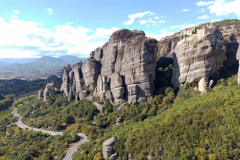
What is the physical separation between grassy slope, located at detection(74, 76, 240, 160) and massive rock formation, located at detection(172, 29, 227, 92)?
869cm

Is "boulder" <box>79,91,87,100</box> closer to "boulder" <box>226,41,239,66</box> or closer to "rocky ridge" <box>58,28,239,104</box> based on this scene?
"rocky ridge" <box>58,28,239,104</box>

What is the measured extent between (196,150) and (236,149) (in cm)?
371

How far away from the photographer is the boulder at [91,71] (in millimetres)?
50156

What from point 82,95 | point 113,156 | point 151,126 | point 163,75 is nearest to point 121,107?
point 163,75

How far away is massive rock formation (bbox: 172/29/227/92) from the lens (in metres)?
30.0

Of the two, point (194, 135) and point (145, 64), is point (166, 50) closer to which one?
point (145, 64)

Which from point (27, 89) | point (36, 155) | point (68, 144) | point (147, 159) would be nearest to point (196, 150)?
point (147, 159)

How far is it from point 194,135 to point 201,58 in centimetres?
1748

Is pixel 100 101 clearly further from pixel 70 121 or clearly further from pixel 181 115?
pixel 181 115

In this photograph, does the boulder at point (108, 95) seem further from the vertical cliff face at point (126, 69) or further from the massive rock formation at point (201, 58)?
the massive rock formation at point (201, 58)

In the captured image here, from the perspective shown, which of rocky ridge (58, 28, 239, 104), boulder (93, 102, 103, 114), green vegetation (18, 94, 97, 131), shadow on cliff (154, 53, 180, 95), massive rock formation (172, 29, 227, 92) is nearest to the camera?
massive rock formation (172, 29, 227, 92)

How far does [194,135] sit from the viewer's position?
739 inches

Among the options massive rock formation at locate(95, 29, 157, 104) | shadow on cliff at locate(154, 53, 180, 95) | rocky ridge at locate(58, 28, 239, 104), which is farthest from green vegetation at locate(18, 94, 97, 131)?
shadow on cliff at locate(154, 53, 180, 95)

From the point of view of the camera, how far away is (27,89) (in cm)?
10238
